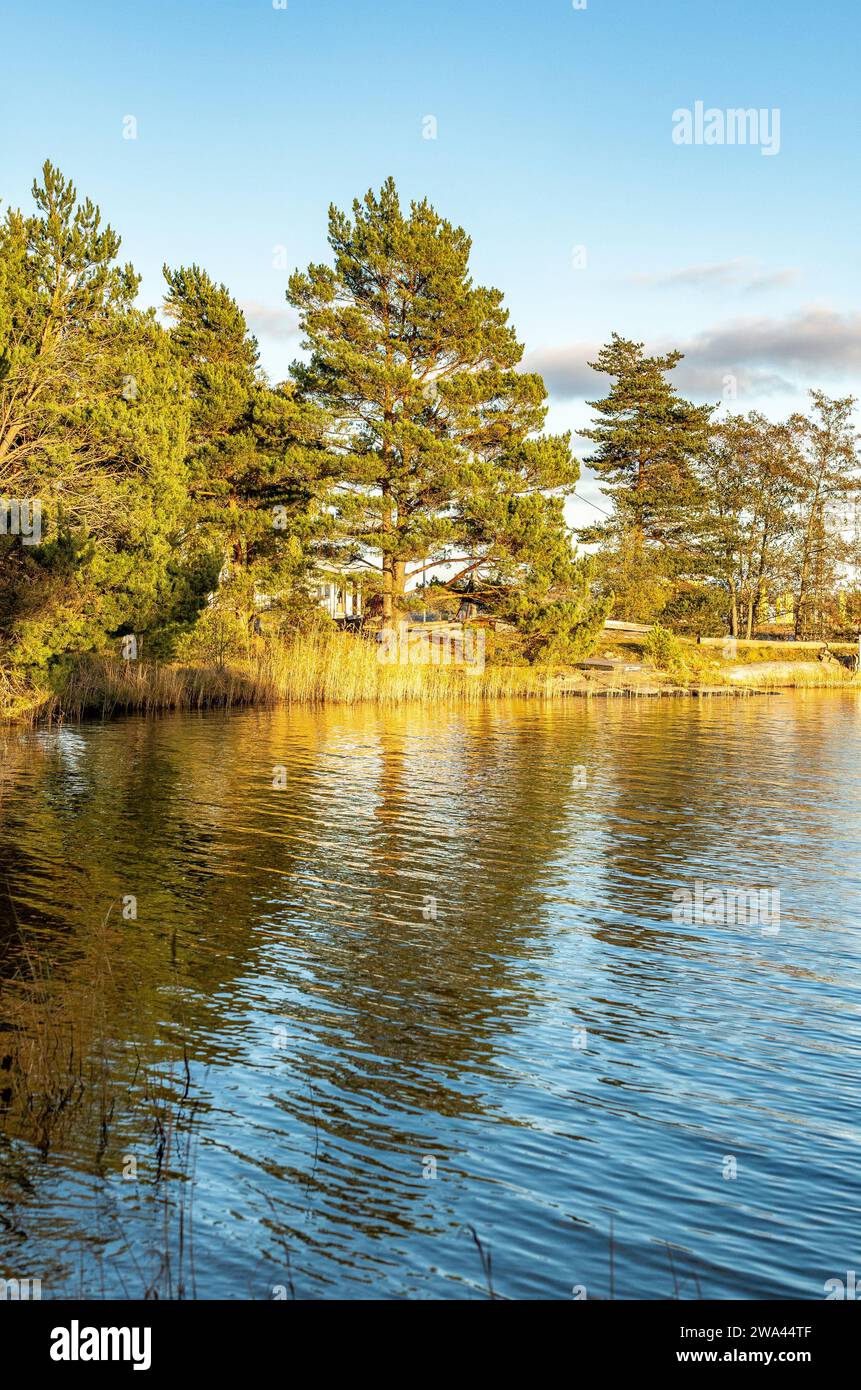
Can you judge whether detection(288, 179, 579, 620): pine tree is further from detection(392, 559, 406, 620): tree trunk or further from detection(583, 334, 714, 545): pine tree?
detection(583, 334, 714, 545): pine tree

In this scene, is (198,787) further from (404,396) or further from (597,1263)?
(404,396)

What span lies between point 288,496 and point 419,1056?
116ft

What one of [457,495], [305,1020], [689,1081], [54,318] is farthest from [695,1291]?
[457,495]

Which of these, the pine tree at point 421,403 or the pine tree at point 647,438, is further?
the pine tree at point 647,438

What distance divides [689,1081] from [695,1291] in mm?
2284

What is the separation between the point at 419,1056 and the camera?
749 cm

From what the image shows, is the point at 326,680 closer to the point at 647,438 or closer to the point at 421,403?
the point at 421,403

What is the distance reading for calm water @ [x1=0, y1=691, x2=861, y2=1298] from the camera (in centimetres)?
524

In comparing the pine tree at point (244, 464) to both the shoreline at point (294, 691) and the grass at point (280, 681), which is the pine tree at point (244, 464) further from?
the shoreline at point (294, 691)

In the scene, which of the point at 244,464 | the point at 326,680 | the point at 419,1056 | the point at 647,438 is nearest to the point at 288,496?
the point at 244,464

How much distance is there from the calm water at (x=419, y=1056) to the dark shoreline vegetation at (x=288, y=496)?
11.9 meters

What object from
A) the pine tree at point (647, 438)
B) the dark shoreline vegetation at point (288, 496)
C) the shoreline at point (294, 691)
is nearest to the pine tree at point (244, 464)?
the dark shoreline vegetation at point (288, 496)

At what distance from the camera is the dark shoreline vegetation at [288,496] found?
26266mm
